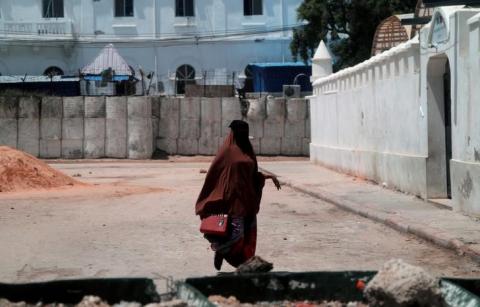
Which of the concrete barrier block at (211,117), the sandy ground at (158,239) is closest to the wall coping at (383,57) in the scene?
the sandy ground at (158,239)

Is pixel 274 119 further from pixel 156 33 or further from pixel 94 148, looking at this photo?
pixel 156 33

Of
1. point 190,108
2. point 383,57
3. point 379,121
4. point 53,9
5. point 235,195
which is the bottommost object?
point 235,195

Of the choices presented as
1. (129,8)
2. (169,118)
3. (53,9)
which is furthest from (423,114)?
(53,9)

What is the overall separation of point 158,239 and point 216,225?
3.48 metres

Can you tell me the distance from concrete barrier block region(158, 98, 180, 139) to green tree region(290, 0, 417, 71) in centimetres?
1122

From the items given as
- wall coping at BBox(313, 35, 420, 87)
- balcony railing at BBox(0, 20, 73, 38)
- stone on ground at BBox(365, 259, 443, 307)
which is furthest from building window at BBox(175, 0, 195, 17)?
stone on ground at BBox(365, 259, 443, 307)

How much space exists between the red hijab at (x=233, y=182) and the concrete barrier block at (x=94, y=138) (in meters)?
24.2

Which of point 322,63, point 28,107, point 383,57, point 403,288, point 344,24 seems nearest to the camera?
point 403,288

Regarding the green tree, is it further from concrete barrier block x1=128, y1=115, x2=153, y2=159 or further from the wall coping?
the wall coping

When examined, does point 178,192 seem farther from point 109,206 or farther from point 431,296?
point 431,296

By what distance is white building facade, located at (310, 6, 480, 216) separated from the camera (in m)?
Answer: 11.9

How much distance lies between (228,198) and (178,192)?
420 inches

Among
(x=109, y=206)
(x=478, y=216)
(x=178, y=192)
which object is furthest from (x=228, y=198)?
(x=178, y=192)

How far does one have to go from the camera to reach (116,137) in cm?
3133
